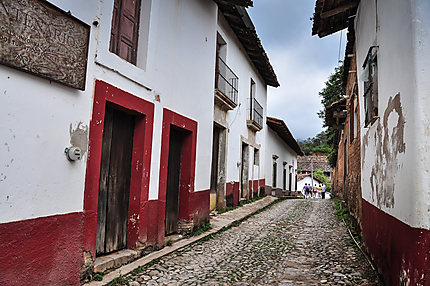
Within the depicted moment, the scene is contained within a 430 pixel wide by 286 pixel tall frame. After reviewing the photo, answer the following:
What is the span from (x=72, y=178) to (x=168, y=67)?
2.71 meters

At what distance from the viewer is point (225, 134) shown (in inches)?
389

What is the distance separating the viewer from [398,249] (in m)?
3.22

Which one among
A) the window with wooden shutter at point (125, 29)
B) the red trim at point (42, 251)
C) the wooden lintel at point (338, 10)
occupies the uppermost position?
the wooden lintel at point (338, 10)

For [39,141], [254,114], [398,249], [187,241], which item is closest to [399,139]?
[398,249]

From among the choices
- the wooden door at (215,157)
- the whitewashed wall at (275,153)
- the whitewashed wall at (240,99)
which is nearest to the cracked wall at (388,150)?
the wooden door at (215,157)

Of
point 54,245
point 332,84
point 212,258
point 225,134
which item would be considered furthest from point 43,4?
point 332,84

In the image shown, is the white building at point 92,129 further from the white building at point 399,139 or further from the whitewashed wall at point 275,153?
the whitewashed wall at point 275,153

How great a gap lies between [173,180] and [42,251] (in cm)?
324

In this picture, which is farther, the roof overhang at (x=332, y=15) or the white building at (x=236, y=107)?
the white building at (x=236, y=107)

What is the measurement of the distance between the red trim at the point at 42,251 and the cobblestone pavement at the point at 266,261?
87 centimetres

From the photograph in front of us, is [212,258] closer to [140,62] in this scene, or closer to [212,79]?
[140,62]

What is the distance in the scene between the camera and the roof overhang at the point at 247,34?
8.59 m

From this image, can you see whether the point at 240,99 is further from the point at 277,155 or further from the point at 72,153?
the point at 277,155

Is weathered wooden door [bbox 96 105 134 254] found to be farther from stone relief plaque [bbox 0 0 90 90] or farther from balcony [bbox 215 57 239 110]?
balcony [bbox 215 57 239 110]
